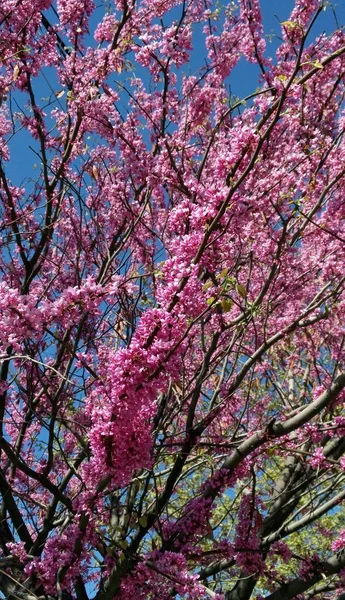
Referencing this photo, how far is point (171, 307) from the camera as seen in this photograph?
301 centimetres

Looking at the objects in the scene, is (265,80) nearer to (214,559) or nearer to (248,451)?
(248,451)

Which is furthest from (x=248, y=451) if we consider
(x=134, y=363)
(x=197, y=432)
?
(x=134, y=363)

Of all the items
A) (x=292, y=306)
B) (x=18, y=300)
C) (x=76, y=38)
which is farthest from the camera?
(x=292, y=306)

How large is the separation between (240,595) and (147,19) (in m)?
5.49

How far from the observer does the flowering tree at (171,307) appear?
322 cm

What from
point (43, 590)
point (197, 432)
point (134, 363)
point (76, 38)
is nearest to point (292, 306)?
point (197, 432)

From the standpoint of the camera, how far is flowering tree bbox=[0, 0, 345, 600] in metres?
3.22

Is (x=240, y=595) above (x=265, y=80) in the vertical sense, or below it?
below

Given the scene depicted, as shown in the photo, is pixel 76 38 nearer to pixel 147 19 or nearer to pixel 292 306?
pixel 147 19

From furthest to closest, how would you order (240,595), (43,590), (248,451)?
1. (240,595)
2. (43,590)
3. (248,451)

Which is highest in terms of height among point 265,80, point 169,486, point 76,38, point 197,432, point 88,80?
point 265,80

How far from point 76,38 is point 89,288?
3.95 meters

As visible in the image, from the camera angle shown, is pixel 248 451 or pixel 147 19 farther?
pixel 147 19

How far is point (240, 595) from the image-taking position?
5203 millimetres
